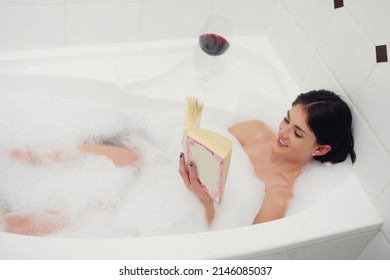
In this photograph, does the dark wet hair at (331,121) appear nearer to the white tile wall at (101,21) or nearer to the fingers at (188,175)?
the fingers at (188,175)

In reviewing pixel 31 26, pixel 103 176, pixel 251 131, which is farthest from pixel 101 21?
pixel 251 131

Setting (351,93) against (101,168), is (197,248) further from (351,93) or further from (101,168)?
(351,93)

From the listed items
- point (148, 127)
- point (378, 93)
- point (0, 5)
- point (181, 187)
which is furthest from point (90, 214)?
point (378, 93)

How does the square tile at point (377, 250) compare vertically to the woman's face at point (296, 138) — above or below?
below

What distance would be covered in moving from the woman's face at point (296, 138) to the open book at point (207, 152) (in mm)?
323

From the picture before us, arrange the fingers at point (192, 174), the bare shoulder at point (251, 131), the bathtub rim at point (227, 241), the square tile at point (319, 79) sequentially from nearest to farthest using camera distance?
the bathtub rim at point (227, 241) < the fingers at point (192, 174) < the square tile at point (319, 79) < the bare shoulder at point (251, 131)

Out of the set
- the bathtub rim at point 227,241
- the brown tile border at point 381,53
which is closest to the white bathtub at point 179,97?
the bathtub rim at point 227,241

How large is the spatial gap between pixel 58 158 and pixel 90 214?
227 millimetres

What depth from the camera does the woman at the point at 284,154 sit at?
133 cm

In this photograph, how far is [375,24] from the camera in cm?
127

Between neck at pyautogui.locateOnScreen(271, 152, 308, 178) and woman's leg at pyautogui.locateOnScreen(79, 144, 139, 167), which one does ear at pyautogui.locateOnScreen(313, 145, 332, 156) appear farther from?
woman's leg at pyautogui.locateOnScreen(79, 144, 139, 167)

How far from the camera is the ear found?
4.57 feet

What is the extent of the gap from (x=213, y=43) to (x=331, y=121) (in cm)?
54

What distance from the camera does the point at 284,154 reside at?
145 cm
